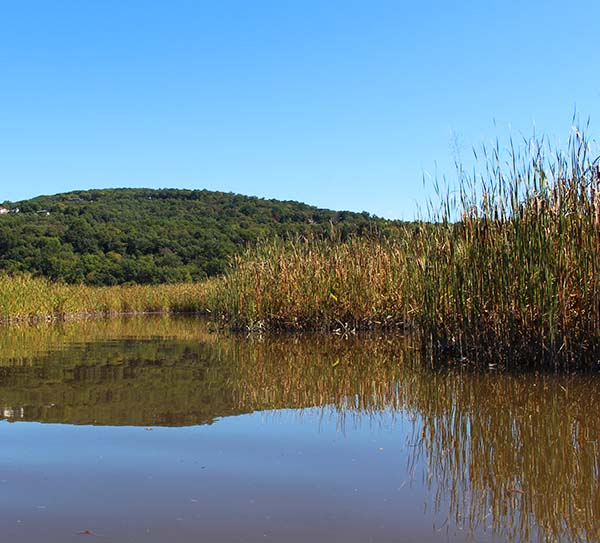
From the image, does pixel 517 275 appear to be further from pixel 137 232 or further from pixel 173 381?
pixel 137 232

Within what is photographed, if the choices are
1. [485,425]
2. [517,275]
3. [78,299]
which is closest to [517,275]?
[517,275]

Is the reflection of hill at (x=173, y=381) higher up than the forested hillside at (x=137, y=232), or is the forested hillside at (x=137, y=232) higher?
the forested hillside at (x=137, y=232)

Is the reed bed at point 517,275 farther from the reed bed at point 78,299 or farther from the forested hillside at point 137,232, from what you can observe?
the forested hillside at point 137,232

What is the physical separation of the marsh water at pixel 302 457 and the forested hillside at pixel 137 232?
27.8 m

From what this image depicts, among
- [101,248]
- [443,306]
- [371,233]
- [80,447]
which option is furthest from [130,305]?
[80,447]

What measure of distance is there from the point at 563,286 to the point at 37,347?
273 inches

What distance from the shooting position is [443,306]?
6.30m

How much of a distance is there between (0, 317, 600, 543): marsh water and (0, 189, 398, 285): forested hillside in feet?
91.3

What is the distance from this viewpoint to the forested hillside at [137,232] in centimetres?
3719

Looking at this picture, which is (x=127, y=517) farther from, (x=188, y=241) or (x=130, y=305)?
(x=188, y=241)

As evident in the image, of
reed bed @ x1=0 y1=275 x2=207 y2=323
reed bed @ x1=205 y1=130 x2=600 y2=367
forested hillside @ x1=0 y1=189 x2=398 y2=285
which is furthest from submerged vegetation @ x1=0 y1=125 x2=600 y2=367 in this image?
forested hillside @ x1=0 y1=189 x2=398 y2=285

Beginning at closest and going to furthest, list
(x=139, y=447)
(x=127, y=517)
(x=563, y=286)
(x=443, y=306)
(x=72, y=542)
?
(x=72, y=542) < (x=127, y=517) < (x=139, y=447) < (x=563, y=286) < (x=443, y=306)

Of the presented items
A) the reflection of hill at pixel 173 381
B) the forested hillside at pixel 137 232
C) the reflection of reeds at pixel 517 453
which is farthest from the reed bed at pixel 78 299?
the reflection of reeds at pixel 517 453

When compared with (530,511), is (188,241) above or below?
above
